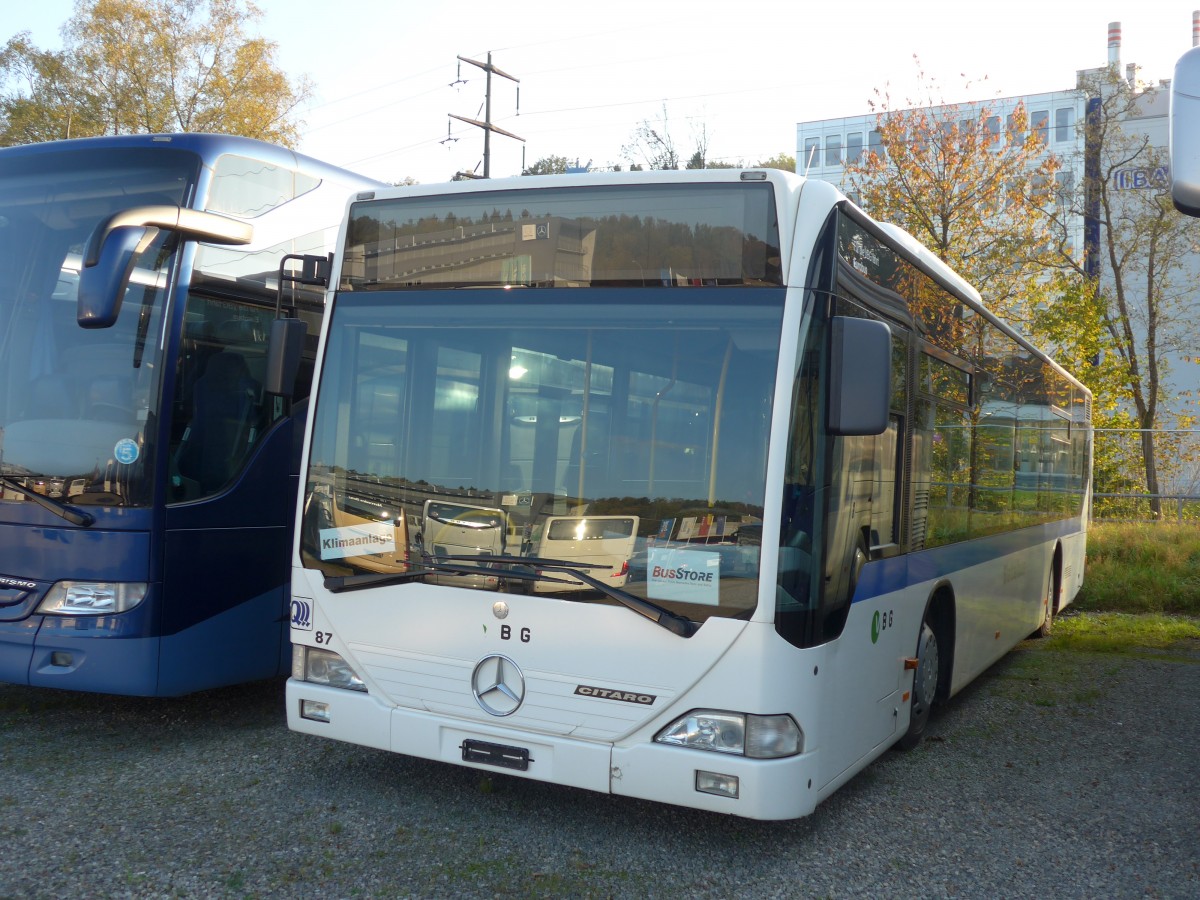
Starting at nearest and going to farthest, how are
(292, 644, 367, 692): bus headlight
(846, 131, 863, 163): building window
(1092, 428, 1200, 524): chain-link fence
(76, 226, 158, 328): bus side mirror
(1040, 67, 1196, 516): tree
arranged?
(292, 644, 367, 692): bus headlight, (76, 226, 158, 328): bus side mirror, (1092, 428, 1200, 524): chain-link fence, (1040, 67, 1196, 516): tree, (846, 131, 863, 163): building window

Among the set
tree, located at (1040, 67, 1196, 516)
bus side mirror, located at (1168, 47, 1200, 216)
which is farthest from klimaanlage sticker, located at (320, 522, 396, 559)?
tree, located at (1040, 67, 1196, 516)

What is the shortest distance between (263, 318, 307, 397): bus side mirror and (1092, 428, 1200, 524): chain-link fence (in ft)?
52.3

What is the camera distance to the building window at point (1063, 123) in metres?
60.9

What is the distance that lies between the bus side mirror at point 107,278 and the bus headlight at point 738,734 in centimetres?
329

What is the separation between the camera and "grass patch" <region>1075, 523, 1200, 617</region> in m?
13.9

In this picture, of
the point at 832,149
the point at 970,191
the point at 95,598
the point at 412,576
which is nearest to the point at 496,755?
the point at 412,576

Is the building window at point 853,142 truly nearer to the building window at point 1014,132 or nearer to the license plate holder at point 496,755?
the building window at point 1014,132

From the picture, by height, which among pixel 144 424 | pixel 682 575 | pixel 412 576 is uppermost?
pixel 144 424

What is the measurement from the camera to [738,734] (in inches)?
175

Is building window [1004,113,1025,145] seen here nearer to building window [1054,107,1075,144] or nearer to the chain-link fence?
the chain-link fence

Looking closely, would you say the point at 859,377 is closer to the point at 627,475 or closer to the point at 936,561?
the point at 627,475

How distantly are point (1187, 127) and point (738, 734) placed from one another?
266 cm

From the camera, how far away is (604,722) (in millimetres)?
4637

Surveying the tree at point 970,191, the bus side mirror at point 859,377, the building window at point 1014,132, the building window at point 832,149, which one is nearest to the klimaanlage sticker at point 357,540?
the bus side mirror at point 859,377
